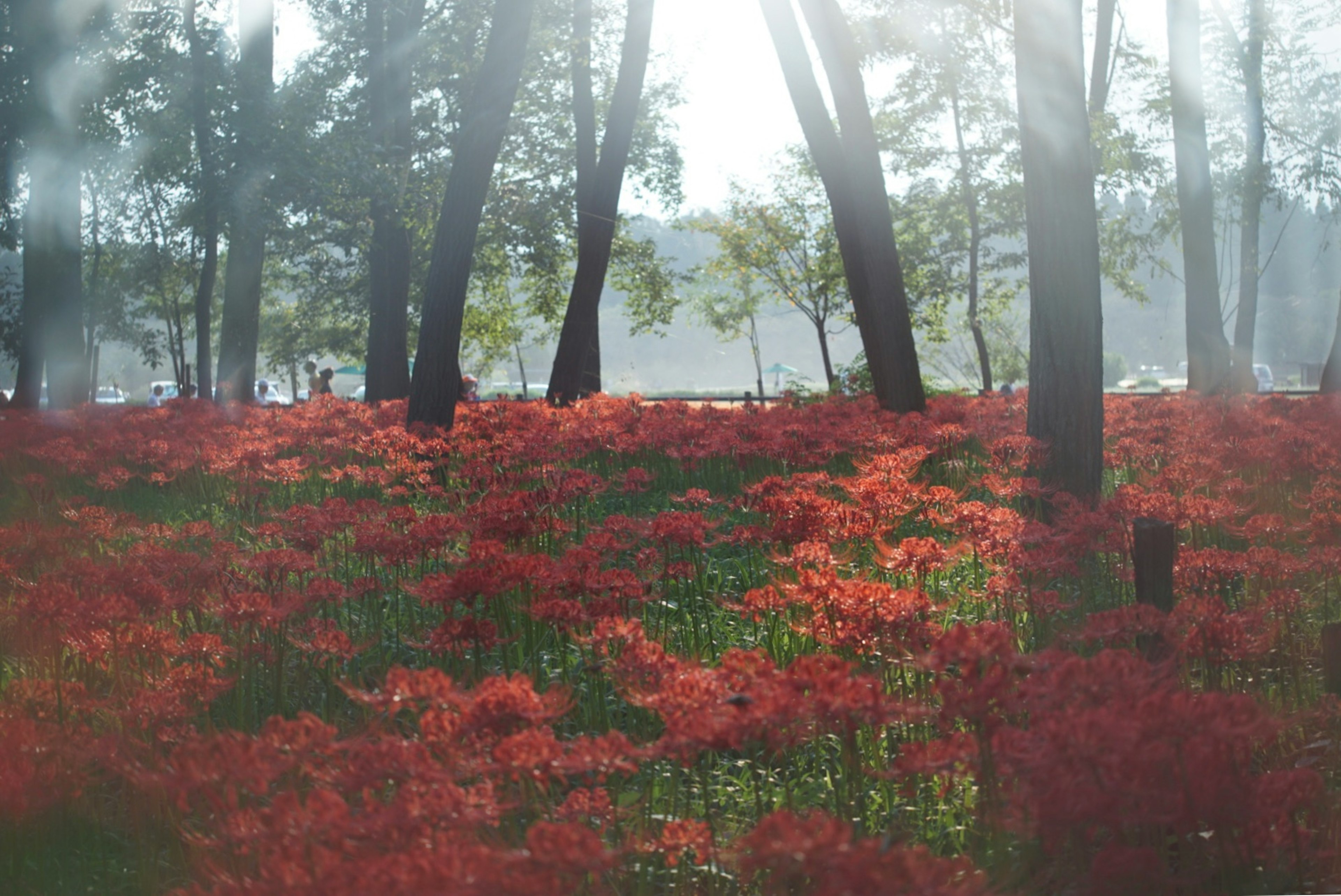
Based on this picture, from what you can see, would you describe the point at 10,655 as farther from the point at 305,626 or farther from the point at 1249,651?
the point at 1249,651

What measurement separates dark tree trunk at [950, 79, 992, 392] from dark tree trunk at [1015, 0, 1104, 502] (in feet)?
75.9

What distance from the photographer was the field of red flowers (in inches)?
67.1

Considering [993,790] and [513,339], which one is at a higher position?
[513,339]

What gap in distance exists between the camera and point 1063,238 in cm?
602

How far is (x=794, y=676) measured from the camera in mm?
1913

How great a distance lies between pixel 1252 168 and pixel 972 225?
8.56 metres

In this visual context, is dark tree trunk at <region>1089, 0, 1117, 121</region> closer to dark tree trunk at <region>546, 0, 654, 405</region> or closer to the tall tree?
dark tree trunk at <region>546, 0, 654, 405</region>

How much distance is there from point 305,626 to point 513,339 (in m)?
36.0

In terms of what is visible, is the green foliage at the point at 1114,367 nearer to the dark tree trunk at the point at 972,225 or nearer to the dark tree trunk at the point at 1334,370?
the dark tree trunk at the point at 972,225

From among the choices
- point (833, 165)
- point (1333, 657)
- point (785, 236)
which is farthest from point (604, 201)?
point (785, 236)

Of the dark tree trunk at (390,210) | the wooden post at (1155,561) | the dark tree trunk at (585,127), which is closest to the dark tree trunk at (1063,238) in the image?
the wooden post at (1155,561)

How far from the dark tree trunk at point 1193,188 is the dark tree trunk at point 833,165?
663 centimetres

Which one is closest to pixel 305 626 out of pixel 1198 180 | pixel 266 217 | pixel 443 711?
pixel 443 711

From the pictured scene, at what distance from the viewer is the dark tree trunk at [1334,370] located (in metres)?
14.6
